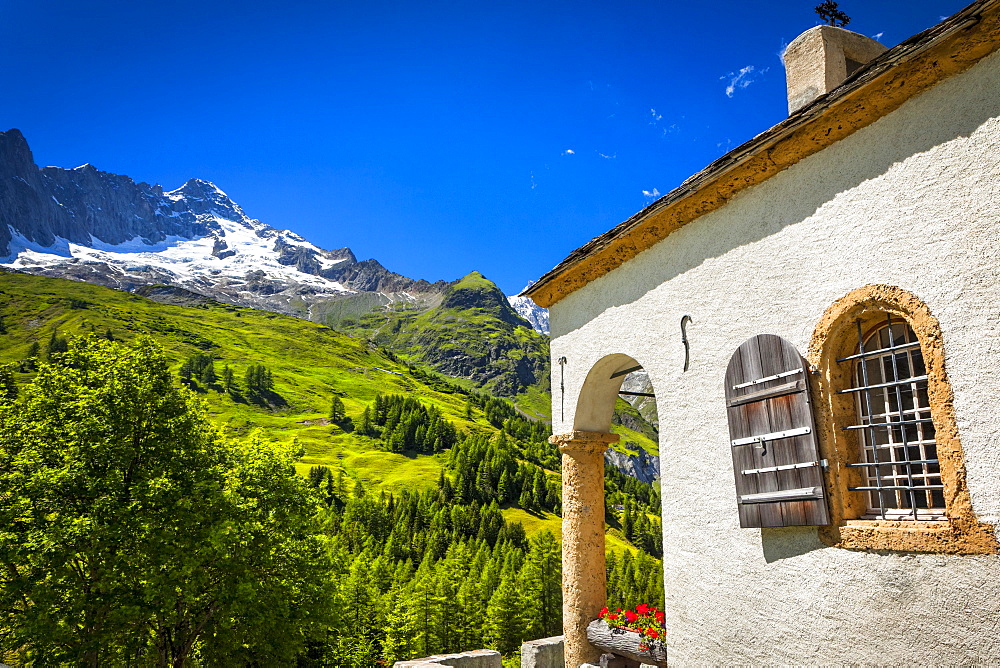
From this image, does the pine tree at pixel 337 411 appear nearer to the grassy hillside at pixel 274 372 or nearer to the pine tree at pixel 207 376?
the grassy hillside at pixel 274 372

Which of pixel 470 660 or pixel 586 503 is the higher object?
pixel 586 503

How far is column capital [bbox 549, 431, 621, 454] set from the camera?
11.0 meters

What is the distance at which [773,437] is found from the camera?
6855mm

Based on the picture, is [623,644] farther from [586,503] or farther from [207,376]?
[207,376]

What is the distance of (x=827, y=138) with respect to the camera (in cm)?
672

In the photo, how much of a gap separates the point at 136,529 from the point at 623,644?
1537 centimetres

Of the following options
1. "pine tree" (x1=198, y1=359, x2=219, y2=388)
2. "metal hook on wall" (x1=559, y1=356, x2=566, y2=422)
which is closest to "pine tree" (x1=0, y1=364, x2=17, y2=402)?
"metal hook on wall" (x1=559, y1=356, x2=566, y2=422)

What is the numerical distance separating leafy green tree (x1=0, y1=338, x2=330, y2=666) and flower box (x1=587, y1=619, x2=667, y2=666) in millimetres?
13285

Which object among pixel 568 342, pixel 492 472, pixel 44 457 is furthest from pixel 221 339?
pixel 568 342

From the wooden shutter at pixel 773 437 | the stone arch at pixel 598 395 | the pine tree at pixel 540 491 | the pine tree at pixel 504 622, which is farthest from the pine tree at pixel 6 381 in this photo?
the pine tree at pixel 540 491

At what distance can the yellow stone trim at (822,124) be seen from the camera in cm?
546

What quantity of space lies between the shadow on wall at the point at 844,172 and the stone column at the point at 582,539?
338 centimetres

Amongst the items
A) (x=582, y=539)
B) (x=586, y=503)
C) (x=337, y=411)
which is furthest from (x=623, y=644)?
(x=337, y=411)

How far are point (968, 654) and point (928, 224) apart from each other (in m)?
3.66
